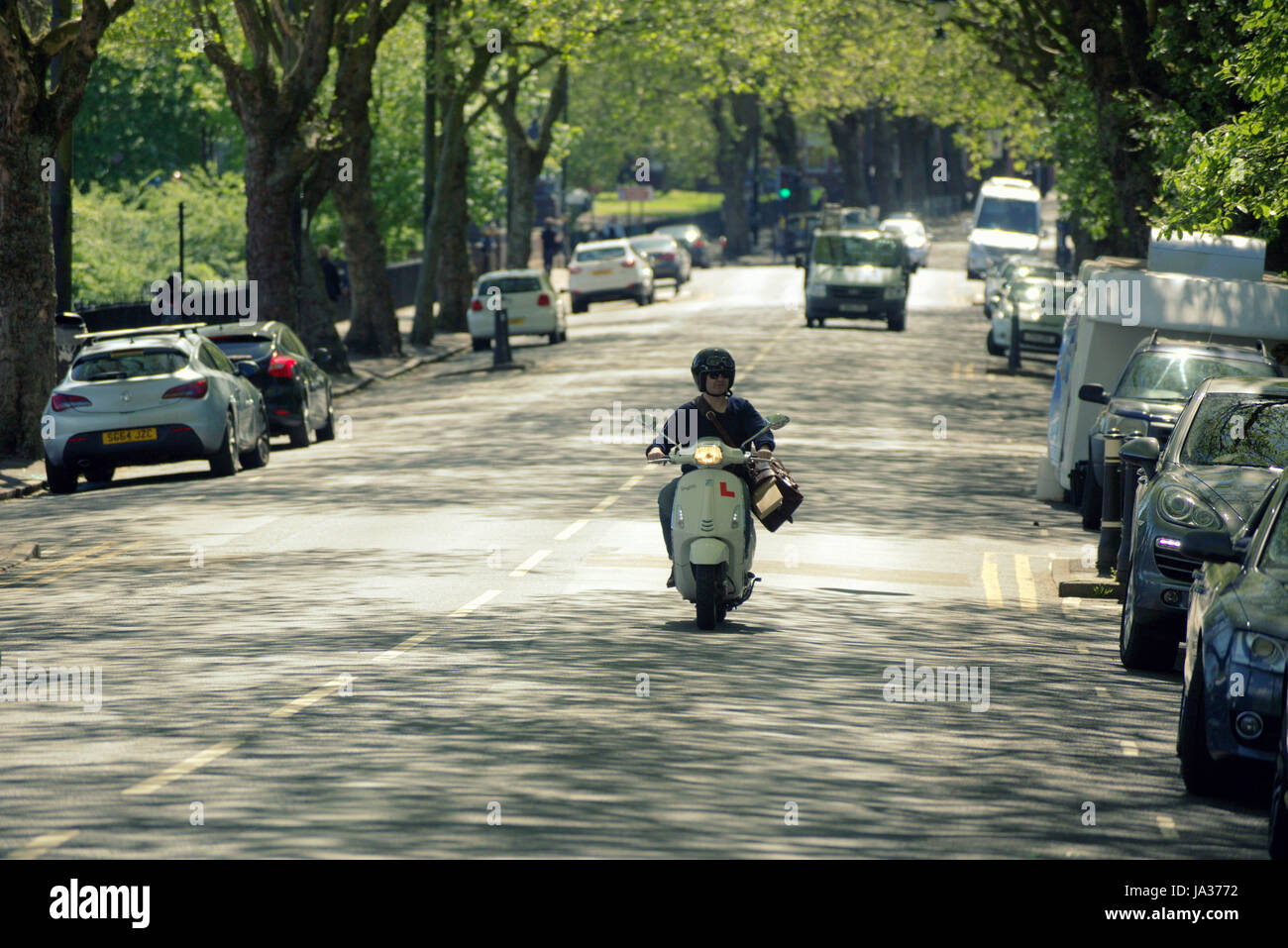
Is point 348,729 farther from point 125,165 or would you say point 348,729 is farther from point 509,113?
point 125,165

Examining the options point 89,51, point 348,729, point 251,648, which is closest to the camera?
point 348,729

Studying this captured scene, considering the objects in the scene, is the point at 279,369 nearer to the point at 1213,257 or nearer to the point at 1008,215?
the point at 1213,257

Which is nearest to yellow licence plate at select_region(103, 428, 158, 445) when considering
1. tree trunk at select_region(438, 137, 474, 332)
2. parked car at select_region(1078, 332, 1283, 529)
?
parked car at select_region(1078, 332, 1283, 529)

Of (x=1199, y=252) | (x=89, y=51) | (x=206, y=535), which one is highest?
(x=89, y=51)

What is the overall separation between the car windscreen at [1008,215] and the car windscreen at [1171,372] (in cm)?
5165

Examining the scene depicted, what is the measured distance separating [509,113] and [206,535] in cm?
3708

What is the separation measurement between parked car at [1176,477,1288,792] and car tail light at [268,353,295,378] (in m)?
18.9

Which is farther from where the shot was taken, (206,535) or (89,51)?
(89,51)

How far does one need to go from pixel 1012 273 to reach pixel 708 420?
3175 centimetres

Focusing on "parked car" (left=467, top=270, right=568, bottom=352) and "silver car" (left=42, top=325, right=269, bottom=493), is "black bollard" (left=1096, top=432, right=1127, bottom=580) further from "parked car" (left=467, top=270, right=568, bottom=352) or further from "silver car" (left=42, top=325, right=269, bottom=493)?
"parked car" (left=467, top=270, right=568, bottom=352)

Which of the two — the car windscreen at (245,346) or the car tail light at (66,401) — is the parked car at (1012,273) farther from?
the car tail light at (66,401)

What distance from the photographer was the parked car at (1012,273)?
137 ft
